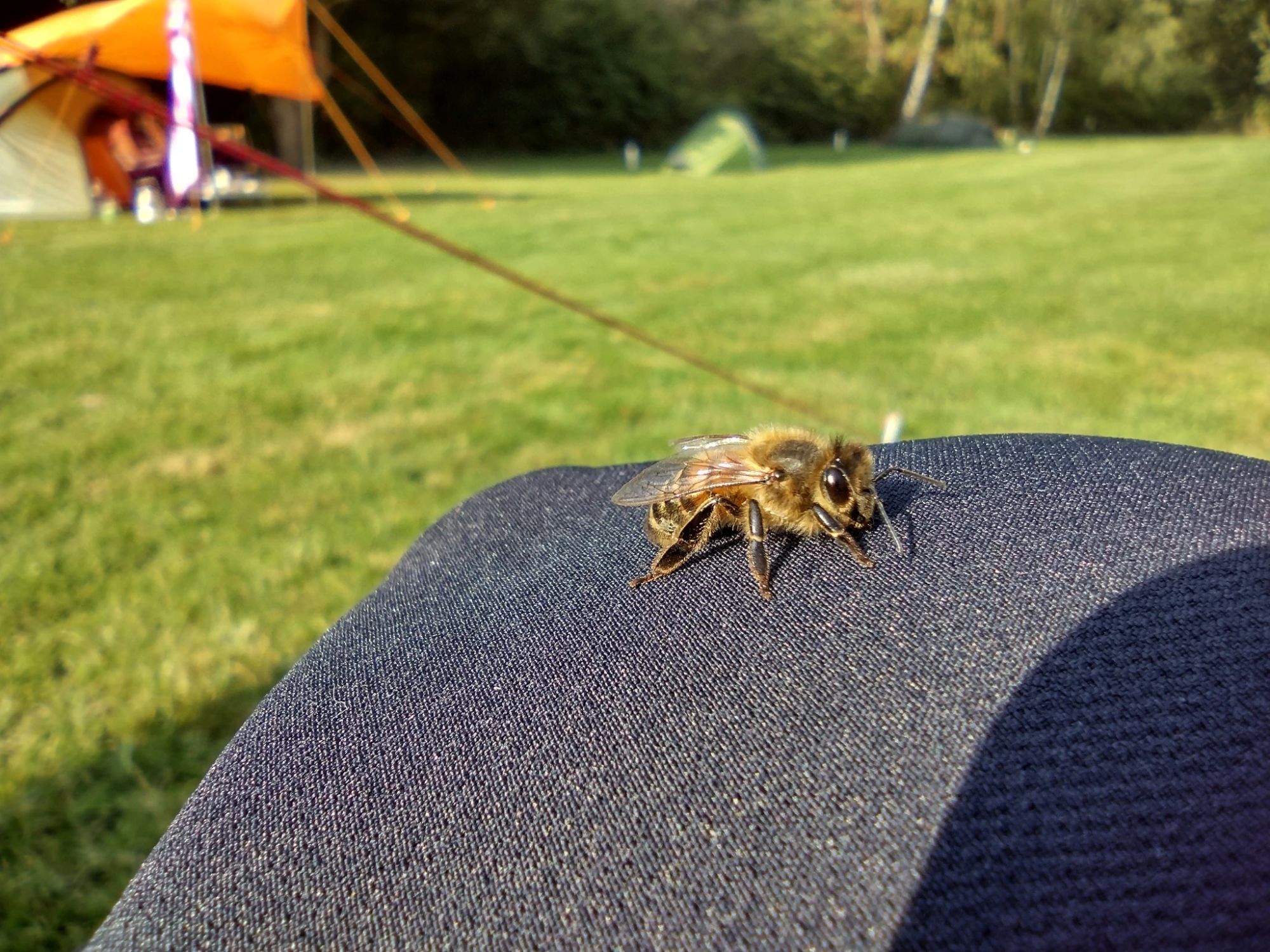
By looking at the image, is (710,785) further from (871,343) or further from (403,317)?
(403,317)

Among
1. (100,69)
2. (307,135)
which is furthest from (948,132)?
(100,69)

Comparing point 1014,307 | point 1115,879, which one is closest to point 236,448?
point 1115,879

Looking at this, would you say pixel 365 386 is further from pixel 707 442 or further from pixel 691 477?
pixel 691 477

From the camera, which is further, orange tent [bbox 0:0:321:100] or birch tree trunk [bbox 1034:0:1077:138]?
birch tree trunk [bbox 1034:0:1077:138]

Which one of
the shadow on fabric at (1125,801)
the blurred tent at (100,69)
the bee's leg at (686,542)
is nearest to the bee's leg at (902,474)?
the bee's leg at (686,542)

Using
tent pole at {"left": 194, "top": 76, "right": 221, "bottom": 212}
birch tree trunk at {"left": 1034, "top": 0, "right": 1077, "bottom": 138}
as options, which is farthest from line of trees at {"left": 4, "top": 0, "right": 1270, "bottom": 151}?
tent pole at {"left": 194, "top": 76, "right": 221, "bottom": 212}

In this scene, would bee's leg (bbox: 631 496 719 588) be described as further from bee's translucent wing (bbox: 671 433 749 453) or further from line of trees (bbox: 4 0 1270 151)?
line of trees (bbox: 4 0 1270 151)
